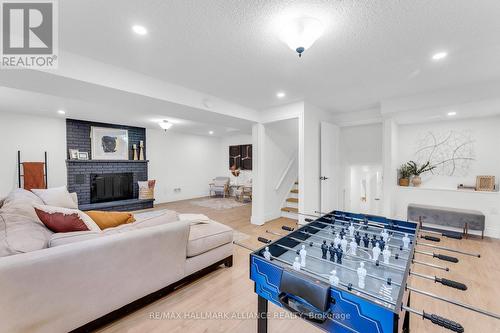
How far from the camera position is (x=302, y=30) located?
162 centimetres

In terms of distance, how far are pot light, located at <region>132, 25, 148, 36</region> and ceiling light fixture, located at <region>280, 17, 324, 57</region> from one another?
1165 mm

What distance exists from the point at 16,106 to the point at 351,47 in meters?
5.77

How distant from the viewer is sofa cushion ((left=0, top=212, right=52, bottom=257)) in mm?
1373

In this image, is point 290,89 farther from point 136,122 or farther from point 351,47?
point 136,122

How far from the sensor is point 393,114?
145 inches

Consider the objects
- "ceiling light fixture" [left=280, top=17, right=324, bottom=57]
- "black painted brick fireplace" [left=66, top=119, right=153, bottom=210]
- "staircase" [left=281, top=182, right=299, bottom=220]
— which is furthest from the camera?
"black painted brick fireplace" [left=66, top=119, right=153, bottom=210]

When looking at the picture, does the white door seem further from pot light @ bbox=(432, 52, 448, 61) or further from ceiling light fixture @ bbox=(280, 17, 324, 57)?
ceiling light fixture @ bbox=(280, 17, 324, 57)

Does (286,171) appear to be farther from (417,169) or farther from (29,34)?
(29,34)

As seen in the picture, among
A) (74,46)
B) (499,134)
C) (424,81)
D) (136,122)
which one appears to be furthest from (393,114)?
(136,122)

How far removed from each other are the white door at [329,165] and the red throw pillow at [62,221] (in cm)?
367

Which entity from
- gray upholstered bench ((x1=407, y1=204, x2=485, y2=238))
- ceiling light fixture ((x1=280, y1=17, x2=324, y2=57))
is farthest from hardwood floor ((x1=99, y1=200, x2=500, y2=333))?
ceiling light fixture ((x1=280, y1=17, x2=324, y2=57))

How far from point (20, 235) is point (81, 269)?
526 millimetres

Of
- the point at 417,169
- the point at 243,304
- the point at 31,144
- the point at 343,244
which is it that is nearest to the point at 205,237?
the point at 243,304

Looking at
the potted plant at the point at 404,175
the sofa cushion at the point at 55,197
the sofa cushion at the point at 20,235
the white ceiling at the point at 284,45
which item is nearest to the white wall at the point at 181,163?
the sofa cushion at the point at 55,197
